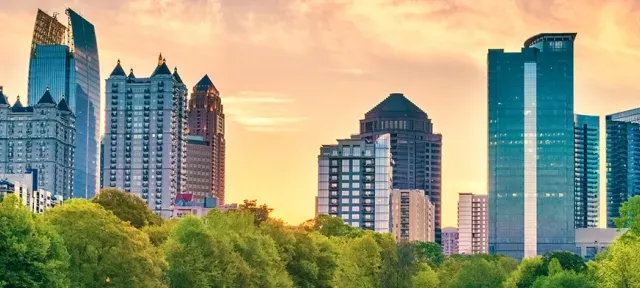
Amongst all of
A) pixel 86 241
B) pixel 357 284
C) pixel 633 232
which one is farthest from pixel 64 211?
pixel 357 284

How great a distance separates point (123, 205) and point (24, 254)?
198 feet

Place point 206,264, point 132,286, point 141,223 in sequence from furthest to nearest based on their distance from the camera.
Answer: point 141,223, point 206,264, point 132,286

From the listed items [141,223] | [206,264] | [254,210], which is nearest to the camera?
[206,264]

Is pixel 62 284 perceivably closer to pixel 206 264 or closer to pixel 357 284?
pixel 206 264

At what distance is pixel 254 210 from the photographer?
18212cm

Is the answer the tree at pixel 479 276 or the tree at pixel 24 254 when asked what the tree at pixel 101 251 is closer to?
the tree at pixel 24 254

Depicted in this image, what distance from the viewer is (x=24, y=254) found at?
3590 inches

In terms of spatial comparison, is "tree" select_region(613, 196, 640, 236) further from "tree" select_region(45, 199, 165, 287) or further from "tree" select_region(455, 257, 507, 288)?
"tree" select_region(455, 257, 507, 288)

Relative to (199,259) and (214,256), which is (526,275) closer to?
(214,256)

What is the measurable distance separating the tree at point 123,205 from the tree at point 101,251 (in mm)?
38100

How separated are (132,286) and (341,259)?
7297 cm

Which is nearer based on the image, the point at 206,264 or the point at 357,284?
the point at 206,264

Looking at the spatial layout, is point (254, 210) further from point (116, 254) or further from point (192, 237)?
point (116, 254)

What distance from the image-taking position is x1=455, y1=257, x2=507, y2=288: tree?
185500 millimetres
